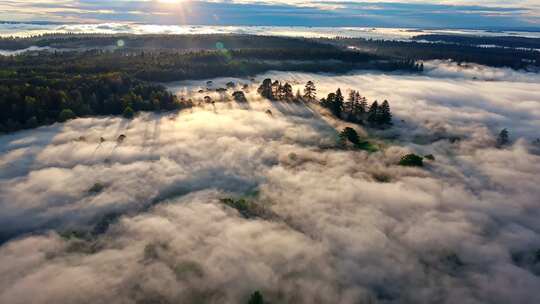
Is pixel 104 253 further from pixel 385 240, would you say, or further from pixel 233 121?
pixel 233 121

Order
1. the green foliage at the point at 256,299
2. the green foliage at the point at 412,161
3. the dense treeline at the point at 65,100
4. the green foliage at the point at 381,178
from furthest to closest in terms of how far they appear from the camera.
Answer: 1. the dense treeline at the point at 65,100
2. the green foliage at the point at 412,161
3. the green foliage at the point at 381,178
4. the green foliage at the point at 256,299

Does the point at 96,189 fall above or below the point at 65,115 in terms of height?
below

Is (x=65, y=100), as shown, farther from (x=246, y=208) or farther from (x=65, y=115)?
(x=246, y=208)

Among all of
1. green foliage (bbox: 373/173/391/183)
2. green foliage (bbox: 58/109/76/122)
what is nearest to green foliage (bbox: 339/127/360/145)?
green foliage (bbox: 373/173/391/183)

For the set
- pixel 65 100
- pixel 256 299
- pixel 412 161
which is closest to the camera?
pixel 256 299

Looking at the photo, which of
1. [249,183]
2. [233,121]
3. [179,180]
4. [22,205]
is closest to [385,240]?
[249,183]

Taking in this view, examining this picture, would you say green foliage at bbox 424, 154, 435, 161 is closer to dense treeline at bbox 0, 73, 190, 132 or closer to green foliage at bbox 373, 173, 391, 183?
green foliage at bbox 373, 173, 391, 183

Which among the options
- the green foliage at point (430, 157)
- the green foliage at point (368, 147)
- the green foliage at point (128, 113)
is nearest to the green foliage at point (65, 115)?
the green foliage at point (128, 113)

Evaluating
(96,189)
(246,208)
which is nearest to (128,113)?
(96,189)

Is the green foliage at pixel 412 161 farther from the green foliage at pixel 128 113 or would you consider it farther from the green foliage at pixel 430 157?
the green foliage at pixel 128 113
